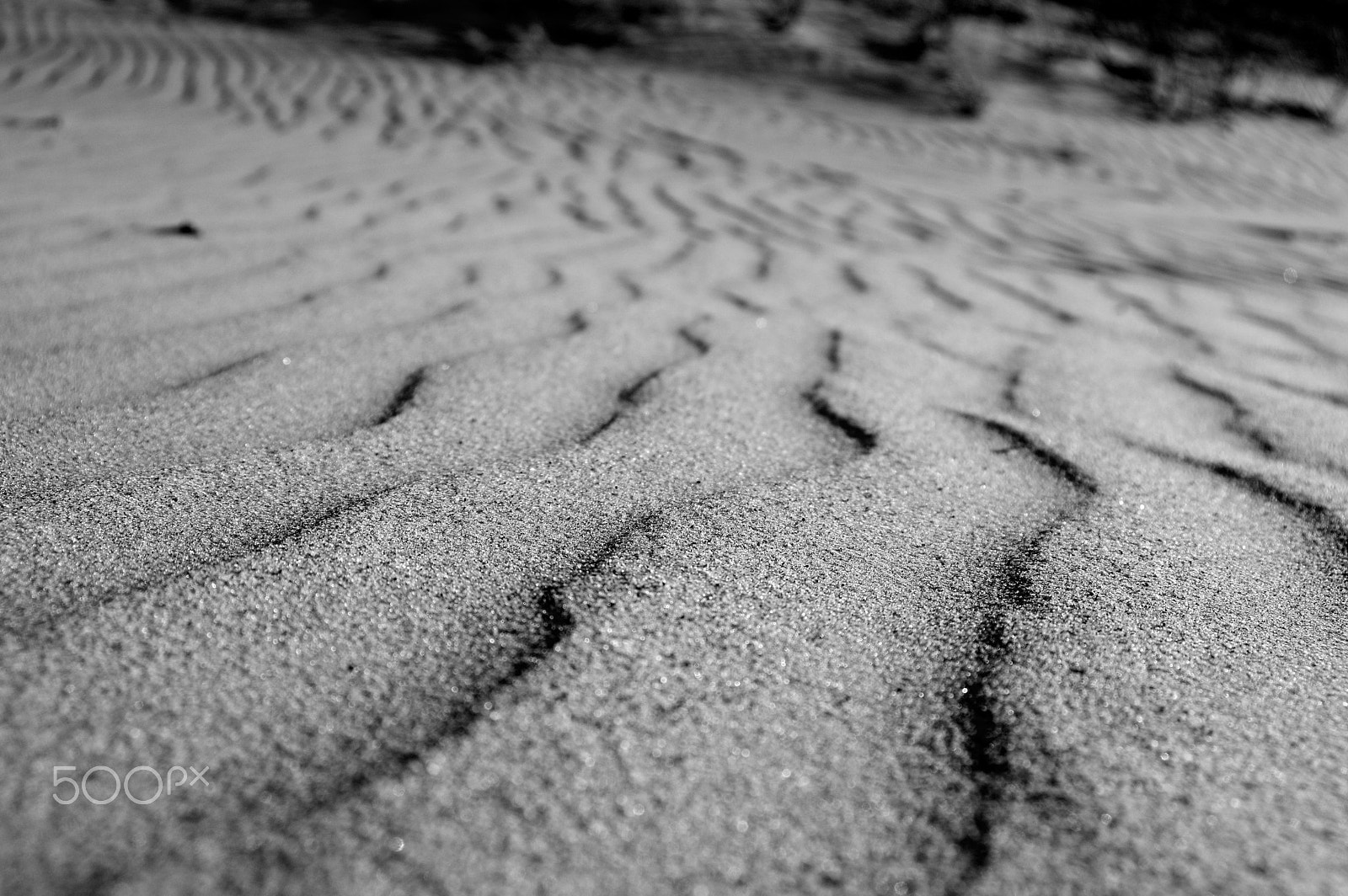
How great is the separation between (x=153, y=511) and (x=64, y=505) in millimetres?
104

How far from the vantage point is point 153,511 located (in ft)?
4.08

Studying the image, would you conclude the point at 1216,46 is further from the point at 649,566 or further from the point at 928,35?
the point at 649,566

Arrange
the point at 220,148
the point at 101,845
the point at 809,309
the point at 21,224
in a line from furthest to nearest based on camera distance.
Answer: the point at 220,148 < the point at 21,224 < the point at 809,309 < the point at 101,845

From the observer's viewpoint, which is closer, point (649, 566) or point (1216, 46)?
point (649, 566)

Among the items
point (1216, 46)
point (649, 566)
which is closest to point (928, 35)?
point (1216, 46)

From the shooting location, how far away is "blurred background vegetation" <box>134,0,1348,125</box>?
7055mm

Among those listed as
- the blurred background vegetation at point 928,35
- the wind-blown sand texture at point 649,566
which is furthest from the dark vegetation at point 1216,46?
the wind-blown sand texture at point 649,566

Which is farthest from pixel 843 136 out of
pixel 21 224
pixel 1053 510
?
pixel 1053 510

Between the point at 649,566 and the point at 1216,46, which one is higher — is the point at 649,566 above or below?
below

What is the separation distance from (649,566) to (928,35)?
7410mm

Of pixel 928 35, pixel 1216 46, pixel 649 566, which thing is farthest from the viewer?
pixel 1216 46

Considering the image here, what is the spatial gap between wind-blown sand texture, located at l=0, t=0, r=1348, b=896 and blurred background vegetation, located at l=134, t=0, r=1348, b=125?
15.1 ft

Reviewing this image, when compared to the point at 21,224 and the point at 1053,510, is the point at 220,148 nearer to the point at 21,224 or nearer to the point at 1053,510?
the point at 21,224

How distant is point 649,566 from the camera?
1.19 metres
